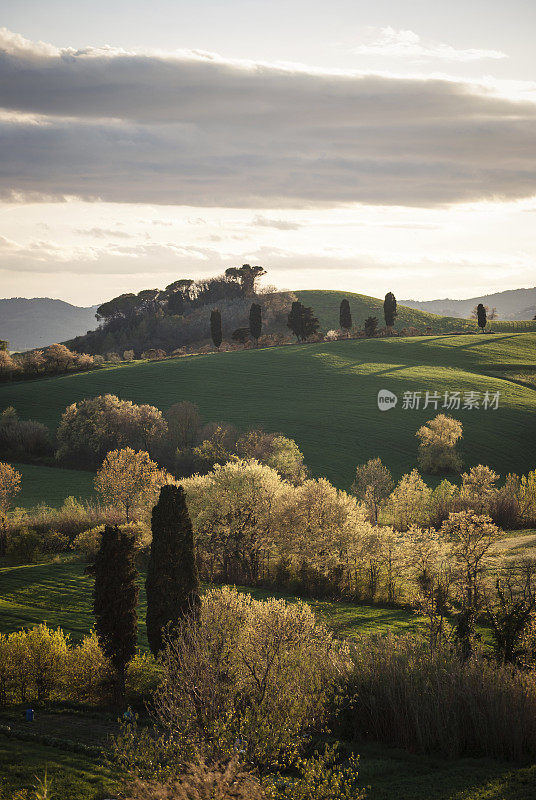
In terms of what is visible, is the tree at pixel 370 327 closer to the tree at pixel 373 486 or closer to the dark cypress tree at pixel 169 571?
the tree at pixel 373 486

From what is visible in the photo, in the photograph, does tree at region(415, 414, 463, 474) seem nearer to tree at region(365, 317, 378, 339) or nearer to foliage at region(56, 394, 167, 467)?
foliage at region(56, 394, 167, 467)

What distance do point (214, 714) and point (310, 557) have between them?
33534mm

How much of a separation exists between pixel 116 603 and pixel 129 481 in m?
41.0

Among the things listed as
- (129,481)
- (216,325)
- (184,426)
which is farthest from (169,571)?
(216,325)

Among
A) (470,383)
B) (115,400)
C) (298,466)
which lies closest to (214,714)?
(298,466)

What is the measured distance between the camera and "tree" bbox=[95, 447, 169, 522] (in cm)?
7444

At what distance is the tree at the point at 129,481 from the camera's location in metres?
74.4

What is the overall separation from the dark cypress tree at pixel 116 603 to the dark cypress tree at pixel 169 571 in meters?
2.10

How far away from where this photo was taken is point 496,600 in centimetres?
4788

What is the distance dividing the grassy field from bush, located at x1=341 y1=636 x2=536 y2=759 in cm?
6281

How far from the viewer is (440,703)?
2705cm

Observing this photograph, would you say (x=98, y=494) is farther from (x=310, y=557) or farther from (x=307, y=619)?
(x=307, y=619)

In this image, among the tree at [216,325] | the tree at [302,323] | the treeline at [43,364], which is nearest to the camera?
the treeline at [43,364]

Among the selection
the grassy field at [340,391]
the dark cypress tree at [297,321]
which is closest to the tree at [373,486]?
the grassy field at [340,391]
